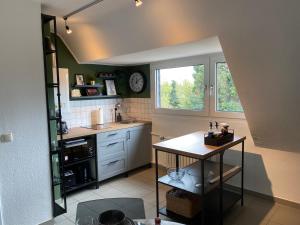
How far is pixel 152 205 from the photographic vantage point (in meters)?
2.96

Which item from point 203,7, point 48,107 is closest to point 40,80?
point 48,107

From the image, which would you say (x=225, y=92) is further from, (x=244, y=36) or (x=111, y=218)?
(x=111, y=218)

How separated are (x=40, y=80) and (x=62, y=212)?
1.48m

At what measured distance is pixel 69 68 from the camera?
3.69 m

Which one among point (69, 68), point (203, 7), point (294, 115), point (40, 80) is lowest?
point (294, 115)

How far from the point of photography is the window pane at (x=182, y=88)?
139 inches

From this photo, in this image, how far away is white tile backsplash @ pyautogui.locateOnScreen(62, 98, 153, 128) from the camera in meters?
3.75

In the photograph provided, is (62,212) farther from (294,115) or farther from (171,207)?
(294,115)

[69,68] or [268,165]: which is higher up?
[69,68]

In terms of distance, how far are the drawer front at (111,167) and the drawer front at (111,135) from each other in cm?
34

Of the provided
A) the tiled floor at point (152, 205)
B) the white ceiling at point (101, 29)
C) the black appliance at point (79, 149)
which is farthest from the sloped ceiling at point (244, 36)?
the black appliance at point (79, 149)

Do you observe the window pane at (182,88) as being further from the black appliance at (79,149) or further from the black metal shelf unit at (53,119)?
the black metal shelf unit at (53,119)

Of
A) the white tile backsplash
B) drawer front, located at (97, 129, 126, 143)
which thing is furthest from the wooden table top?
the white tile backsplash

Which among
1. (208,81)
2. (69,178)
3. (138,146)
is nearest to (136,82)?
(138,146)
